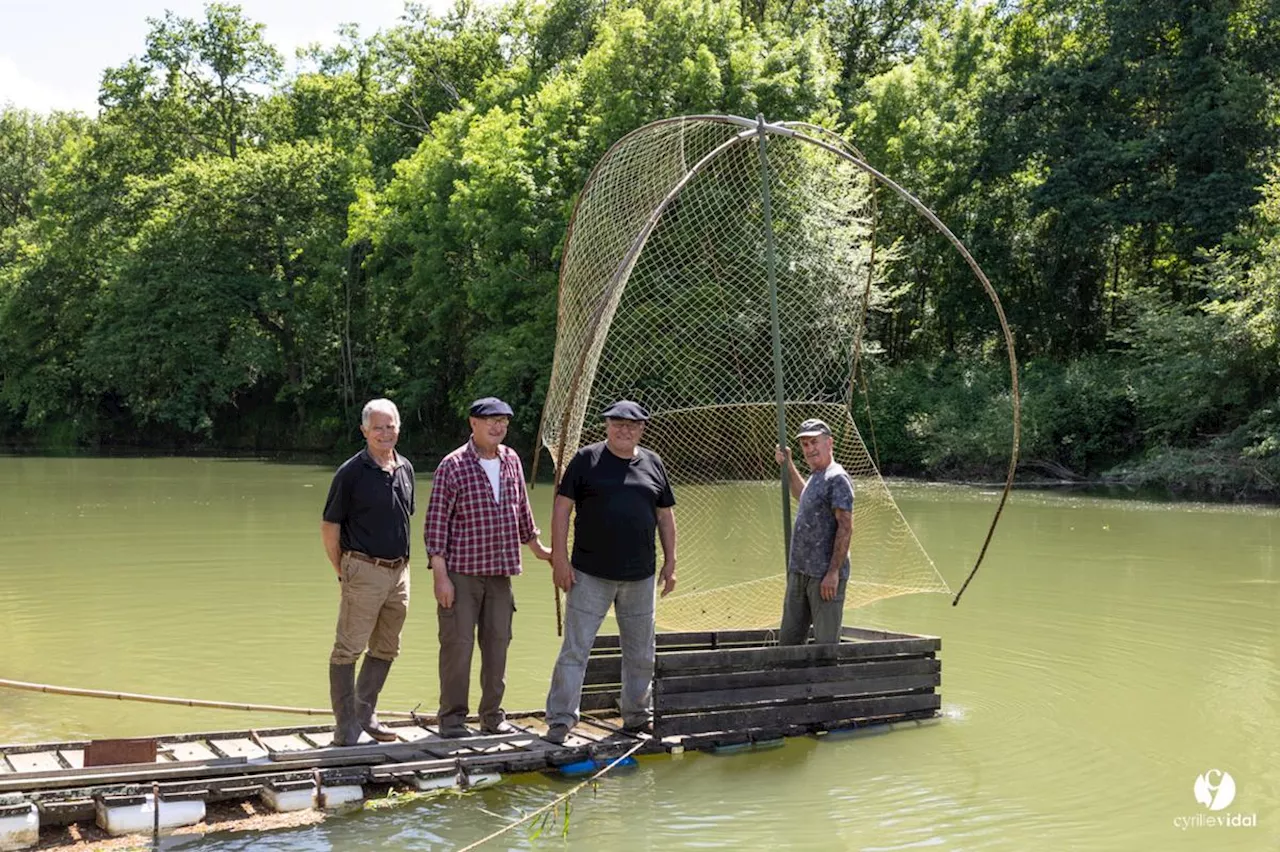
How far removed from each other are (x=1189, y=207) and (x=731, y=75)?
10.8m

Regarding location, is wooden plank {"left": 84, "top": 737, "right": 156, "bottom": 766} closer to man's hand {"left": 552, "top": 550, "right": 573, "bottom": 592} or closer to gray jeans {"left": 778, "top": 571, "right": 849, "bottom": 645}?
man's hand {"left": 552, "top": 550, "right": 573, "bottom": 592}

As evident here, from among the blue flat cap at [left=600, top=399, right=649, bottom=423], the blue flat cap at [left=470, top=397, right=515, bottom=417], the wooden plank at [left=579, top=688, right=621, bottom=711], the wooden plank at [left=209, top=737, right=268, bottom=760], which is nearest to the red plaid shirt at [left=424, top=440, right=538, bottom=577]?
the blue flat cap at [left=470, top=397, right=515, bottom=417]

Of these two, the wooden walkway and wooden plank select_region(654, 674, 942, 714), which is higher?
wooden plank select_region(654, 674, 942, 714)

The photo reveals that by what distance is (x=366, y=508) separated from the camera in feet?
21.4

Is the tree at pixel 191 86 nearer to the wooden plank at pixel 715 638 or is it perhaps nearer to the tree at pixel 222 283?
the tree at pixel 222 283

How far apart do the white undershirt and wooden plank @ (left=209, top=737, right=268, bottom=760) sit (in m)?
1.65

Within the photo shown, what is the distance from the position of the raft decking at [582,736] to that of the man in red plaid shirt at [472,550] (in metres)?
Result: 0.37

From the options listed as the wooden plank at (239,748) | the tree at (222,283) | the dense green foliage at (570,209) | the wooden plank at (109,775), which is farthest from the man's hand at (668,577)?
the tree at (222,283)

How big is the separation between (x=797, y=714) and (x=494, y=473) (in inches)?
87.8

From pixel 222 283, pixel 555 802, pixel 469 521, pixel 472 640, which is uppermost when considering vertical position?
pixel 222 283

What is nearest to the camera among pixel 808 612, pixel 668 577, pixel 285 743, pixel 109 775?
pixel 109 775

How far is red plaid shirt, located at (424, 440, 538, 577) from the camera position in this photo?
688cm

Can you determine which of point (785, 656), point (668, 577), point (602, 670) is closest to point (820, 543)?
point (785, 656)

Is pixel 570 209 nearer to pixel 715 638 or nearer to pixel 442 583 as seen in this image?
pixel 715 638
